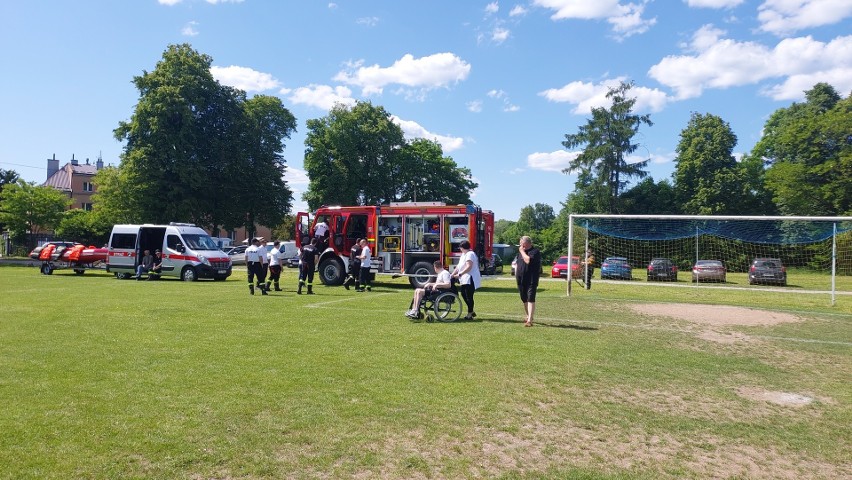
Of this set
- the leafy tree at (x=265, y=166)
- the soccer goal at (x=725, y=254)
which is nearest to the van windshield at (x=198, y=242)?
the soccer goal at (x=725, y=254)

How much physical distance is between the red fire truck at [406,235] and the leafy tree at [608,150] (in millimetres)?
33354

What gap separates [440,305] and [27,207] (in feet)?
168

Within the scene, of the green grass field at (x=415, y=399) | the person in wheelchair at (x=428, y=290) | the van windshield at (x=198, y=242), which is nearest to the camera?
the green grass field at (x=415, y=399)

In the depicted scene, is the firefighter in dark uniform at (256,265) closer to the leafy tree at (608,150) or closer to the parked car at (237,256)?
the parked car at (237,256)

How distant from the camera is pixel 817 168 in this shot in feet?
140

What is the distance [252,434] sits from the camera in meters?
4.57

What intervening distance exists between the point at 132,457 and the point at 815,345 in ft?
33.4

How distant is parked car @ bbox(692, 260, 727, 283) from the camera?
22.5 m

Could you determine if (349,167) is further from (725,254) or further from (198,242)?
(725,254)

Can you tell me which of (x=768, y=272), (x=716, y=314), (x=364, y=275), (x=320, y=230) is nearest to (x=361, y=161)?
(x=320, y=230)

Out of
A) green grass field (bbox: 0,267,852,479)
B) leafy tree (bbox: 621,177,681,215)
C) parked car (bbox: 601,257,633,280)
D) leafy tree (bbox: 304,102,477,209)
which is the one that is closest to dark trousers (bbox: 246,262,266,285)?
green grass field (bbox: 0,267,852,479)

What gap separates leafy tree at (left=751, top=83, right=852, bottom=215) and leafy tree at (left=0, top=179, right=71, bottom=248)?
204ft

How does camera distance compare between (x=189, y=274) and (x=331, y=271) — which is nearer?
(x=331, y=271)

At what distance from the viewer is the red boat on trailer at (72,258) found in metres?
26.6
